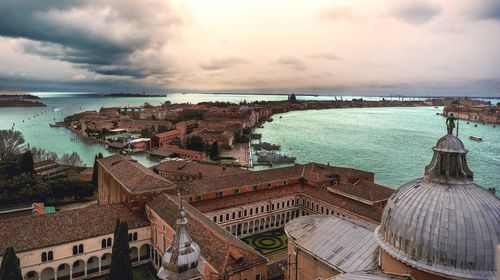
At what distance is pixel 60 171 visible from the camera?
40.7 metres

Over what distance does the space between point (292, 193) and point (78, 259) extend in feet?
52.7

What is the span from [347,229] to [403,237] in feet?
14.7

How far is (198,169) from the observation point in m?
40.2

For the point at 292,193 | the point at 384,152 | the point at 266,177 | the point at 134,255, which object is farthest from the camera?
the point at 384,152

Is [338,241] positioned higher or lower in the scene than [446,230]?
lower

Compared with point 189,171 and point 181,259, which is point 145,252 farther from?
point 189,171

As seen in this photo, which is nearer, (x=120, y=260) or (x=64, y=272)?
(x=120, y=260)

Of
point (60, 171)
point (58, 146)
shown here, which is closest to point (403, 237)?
point (60, 171)

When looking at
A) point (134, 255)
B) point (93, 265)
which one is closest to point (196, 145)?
point (134, 255)

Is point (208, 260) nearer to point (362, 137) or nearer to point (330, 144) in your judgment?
point (330, 144)

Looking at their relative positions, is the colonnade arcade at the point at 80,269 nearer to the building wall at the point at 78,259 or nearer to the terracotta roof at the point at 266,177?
the building wall at the point at 78,259

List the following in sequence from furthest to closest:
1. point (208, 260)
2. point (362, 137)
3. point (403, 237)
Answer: point (362, 137) < point (208, 260) < point (403, 237)

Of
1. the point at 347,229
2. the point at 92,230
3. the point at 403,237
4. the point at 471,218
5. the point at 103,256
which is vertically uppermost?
the point at 471,218

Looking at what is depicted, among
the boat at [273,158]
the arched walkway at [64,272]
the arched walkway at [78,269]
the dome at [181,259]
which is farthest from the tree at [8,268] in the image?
the boat at [273,158]
